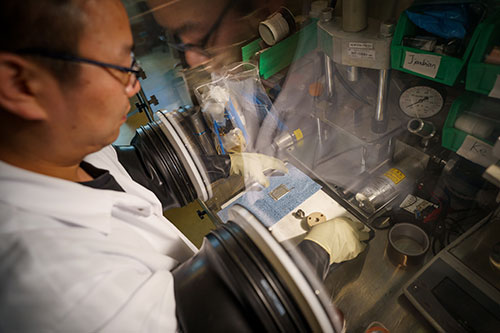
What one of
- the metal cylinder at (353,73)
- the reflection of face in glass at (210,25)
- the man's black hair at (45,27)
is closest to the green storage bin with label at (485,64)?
the metal cylinder at (353,73)

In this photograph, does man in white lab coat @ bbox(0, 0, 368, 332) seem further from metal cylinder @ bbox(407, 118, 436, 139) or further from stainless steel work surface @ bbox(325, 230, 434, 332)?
metal cylinder @ bbox(407, 118, 436, 139)

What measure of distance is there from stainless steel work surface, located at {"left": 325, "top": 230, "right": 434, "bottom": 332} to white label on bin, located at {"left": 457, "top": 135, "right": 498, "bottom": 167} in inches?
21.4

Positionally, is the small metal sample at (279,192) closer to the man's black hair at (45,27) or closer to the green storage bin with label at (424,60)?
the green storage bin with label at (424,60)

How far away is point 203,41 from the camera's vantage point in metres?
1.70

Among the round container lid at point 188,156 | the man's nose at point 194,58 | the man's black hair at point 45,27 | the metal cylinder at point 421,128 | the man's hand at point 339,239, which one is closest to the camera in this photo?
the man's black hair at point 45,27

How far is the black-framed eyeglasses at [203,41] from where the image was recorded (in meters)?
1.63

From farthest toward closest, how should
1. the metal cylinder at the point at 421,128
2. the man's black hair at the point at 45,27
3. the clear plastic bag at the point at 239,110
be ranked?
the clear plastic bag at the point at 239,110, the metal cylinder at the point at 421,128, the man's black hair at the point at 45,27

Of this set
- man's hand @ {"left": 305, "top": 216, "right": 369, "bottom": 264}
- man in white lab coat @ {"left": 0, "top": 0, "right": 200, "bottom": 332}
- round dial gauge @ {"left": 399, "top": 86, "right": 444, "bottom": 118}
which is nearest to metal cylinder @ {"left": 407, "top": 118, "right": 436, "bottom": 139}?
round dial gauge @ {"left": 399, "top": 86, "right": 444, "bottom": 118}

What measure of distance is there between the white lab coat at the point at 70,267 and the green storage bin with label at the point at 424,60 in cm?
113

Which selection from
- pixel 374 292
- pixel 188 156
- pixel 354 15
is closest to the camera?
pixel 354 15

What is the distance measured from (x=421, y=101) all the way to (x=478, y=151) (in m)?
0.31

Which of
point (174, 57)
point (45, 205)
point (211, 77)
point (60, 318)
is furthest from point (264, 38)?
point (60, 318)

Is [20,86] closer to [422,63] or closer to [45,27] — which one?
[45,27]

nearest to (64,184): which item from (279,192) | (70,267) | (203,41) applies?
(70,267)
